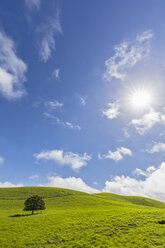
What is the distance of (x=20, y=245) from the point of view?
23.0 meters

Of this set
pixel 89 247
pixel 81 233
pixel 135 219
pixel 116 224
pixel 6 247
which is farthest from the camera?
pixel 135 219

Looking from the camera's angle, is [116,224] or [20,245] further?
[116,224]

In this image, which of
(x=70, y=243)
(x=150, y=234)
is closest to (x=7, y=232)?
(x=70, y=243)

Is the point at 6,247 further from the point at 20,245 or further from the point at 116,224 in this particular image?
the point at 116,224

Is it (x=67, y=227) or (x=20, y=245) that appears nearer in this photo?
(x=20, y=245)

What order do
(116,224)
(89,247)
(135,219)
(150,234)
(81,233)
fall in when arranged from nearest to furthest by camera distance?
(89,247) < (150,234) < (81,233) < (116,224) < (135,219)

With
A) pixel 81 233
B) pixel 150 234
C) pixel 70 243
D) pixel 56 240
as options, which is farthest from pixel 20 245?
pixel 150 234

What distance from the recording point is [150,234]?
21.8 m

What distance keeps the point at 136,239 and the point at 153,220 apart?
30.6 feet

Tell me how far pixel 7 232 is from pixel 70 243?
1585cm

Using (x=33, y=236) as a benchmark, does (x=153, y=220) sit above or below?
above

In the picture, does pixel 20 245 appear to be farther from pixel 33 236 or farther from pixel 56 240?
pixel 56 240

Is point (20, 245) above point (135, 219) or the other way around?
the other way around

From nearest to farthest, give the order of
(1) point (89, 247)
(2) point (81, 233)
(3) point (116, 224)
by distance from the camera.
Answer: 1. (1) point (89, 247)
2. (2) point (81, 233)
3. (3) point (116, 224)
